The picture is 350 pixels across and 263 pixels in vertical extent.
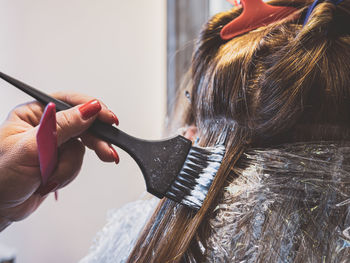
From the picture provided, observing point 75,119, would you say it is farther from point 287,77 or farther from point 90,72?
point 90,72

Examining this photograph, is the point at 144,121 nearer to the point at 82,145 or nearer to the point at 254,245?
the point at 82,145

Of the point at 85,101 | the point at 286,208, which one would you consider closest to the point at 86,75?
the point at 85,101

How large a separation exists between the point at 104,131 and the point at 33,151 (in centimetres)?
10

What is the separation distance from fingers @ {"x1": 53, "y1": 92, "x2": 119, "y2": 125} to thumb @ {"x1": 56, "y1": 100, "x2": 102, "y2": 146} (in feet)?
0.04

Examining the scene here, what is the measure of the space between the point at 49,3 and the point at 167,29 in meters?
0.44

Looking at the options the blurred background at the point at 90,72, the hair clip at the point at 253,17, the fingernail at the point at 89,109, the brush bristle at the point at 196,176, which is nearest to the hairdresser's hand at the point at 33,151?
the fingernail at the point at 89,109

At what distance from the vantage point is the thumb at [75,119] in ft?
1.54

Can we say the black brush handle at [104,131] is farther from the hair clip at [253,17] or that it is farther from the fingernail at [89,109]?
the hair clip at [253,17]

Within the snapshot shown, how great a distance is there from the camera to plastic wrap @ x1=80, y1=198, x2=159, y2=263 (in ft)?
1.79

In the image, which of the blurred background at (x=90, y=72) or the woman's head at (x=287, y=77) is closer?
the woman's head at (x=287, y=77)

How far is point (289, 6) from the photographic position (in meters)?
0.55

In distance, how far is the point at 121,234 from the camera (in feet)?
2.01

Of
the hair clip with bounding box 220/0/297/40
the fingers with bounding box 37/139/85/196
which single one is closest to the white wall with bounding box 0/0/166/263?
the fingers with bounding box 37/139/85/196

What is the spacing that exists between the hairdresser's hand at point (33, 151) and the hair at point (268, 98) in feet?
0.52
